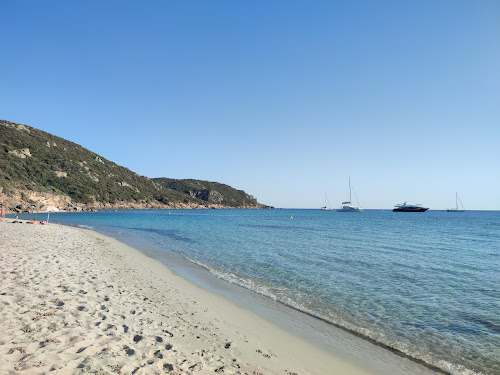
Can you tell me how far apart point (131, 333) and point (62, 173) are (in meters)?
125

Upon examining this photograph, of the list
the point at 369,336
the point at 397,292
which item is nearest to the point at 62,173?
the point at 397,292

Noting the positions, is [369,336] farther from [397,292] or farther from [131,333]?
[131,333]

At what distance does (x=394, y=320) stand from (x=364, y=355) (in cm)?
306

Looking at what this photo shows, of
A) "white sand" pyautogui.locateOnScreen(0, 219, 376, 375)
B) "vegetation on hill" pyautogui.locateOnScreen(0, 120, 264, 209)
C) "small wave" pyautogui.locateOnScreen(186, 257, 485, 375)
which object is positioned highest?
"vegetation on hill" pyautogui.locateOnScreen(0, 120, 264, 209)

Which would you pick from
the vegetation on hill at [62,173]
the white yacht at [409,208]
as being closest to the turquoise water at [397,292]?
the vegetation on hill at [62,173]

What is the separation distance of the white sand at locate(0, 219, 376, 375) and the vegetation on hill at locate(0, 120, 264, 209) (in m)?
84.0

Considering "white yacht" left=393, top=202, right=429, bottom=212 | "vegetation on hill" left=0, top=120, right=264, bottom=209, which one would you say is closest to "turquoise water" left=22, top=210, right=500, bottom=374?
"vegetation on hill" left=0, top=120, right=264, bottom=209

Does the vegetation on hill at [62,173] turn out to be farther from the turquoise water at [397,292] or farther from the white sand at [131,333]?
the white sand at [131,333]

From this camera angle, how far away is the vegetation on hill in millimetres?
88938

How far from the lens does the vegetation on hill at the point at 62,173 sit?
292 feet

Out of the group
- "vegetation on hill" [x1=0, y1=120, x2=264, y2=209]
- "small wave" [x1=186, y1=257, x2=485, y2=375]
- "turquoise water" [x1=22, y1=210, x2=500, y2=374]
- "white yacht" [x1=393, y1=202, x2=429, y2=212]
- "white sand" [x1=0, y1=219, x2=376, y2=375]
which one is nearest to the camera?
"white sand" [x1=0, y1=219, x2=376, y2=375]

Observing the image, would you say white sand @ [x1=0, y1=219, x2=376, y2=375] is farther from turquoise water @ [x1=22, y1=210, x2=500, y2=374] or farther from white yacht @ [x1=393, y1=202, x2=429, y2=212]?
white yacht @ [x1=393, y1=202, x2=429, y2=212]

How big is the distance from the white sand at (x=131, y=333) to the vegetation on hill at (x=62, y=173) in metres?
84.0

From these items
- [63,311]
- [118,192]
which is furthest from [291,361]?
[118,192]
